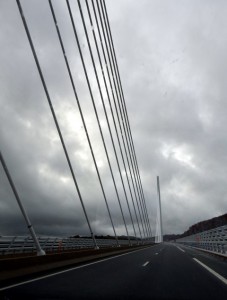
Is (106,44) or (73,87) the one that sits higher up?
(106,44)

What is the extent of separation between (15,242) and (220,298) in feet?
64.6

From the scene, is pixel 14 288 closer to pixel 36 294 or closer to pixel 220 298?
pixel 36 294

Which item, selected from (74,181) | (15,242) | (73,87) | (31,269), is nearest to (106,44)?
(73,87)

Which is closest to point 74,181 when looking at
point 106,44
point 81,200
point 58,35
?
point 81,200

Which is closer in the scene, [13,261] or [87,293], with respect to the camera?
[87,293]

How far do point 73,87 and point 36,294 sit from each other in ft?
47.5

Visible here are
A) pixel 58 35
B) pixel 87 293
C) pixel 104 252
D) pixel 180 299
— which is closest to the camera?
pixel 180 299

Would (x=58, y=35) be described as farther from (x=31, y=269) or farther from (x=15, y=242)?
(x=15, y=242)

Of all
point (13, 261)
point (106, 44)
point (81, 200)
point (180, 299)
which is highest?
point (106, 44)

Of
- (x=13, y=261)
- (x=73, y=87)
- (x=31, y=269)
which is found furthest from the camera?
(x=73, y=87)

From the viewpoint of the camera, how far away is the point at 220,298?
6938mm

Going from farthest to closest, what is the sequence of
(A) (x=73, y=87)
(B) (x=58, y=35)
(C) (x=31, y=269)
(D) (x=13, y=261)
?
(A) (x=73, y=87) → (B) (x=58, y=35) → (C) (x=31, y=269) → (D) (x=13, y=261)

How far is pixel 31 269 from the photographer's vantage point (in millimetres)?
11203

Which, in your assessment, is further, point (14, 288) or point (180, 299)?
point (14, 288)
